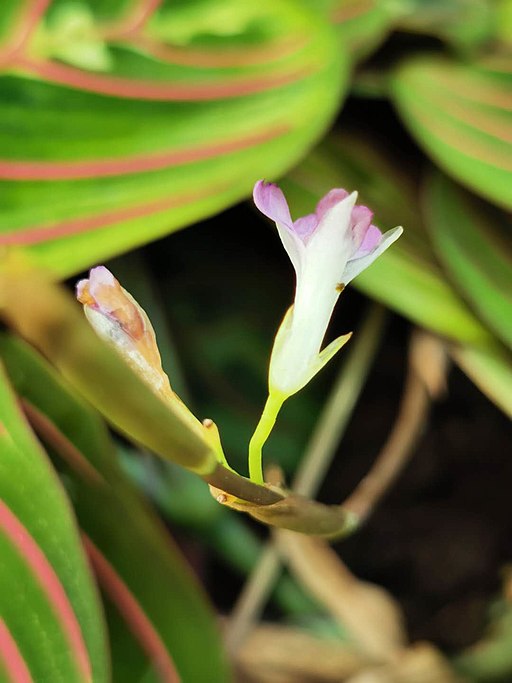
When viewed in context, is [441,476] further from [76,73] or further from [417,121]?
[76,73]

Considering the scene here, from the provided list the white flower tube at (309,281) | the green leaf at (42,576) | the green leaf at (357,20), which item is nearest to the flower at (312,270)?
the white flower tube at (309,281)

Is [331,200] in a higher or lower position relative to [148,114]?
lower

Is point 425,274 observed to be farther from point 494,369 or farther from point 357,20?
point 357,20

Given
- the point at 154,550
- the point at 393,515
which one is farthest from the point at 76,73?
the point at 393,515

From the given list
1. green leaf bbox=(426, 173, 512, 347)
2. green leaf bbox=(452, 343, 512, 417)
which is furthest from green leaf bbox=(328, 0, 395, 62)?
green leaf bbox=(452, 343, 512, 417)

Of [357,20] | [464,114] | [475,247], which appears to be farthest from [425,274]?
[357,20]

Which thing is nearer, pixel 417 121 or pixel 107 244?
pixel 107 244

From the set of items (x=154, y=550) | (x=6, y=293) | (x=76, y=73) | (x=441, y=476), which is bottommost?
(x=441, y=476)
